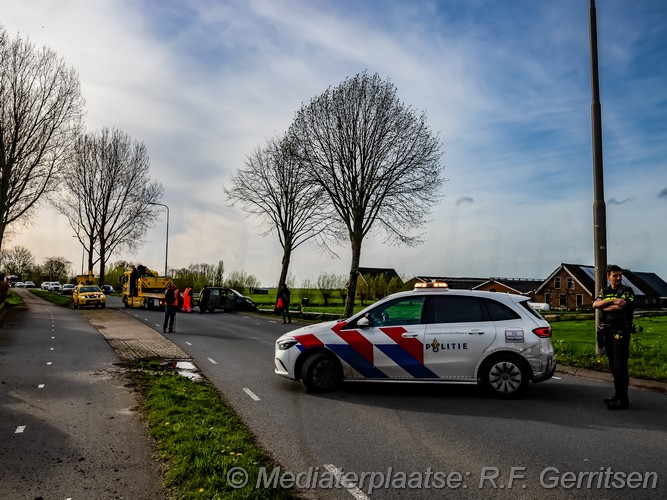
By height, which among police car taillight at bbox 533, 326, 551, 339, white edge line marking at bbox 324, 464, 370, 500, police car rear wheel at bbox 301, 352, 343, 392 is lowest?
white edge line marking at bbox 324, 464, 370, 500

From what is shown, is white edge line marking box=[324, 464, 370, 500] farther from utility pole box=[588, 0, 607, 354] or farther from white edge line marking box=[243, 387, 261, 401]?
utility pole box=[588, 0, 607, 354]

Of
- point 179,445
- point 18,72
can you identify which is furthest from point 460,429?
point 18,72

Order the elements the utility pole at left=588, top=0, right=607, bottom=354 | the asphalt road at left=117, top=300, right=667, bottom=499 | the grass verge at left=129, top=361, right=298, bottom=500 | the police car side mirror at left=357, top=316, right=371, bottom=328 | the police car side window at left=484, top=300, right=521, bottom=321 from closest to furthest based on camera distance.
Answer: the grass verge at left=129, top=361, right=298, bottom=500 < the asphalt road at left=117, top=300, right=667, bottom=499 < the police car side window at left=484, top=300, right=521, bottom=321 < the police car side mirror at left=357, top=316, right=371, bottom=328 < the utility pole at left=588, top=0, right=607, bottom=354

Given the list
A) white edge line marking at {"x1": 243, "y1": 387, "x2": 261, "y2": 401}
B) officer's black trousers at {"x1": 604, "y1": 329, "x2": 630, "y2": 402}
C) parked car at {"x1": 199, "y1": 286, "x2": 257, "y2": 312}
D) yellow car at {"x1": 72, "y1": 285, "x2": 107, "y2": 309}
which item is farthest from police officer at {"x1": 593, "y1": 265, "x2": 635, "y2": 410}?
yellow car at {"x1": 72, "y1": 285, "x2": 107, "y2": 309}

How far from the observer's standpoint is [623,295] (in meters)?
8.05

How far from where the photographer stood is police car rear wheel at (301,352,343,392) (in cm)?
898

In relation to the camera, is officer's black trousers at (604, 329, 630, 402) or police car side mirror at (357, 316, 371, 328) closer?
officer's black trousers at (604, 329, 630, 402)

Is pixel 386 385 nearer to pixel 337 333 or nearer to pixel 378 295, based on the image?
pixel 337 333

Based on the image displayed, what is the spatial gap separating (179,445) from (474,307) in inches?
195

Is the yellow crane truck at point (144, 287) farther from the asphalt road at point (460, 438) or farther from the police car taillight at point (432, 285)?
the police car taillight at point (432, 285)

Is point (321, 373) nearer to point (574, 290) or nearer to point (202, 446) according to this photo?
point (202, 446)

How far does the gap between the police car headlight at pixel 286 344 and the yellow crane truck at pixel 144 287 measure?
92.4ft

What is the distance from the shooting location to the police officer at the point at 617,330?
7.84 meters

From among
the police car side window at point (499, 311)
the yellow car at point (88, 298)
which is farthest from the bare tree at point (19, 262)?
the police car side window at point (499, 311)
